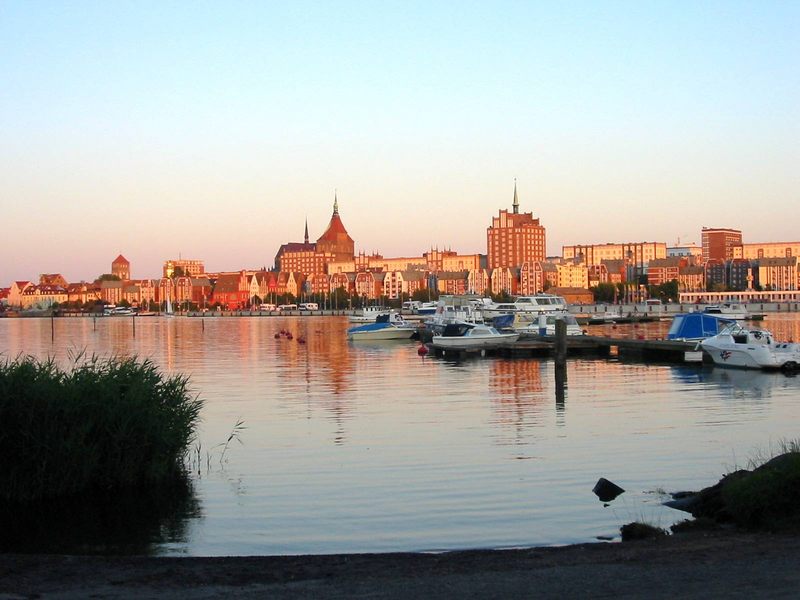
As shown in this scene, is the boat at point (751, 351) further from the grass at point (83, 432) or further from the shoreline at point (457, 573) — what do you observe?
the shoreline at point (457, 573)

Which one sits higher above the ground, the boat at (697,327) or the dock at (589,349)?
the boat at (697,327)

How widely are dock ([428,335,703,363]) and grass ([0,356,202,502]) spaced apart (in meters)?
40.1

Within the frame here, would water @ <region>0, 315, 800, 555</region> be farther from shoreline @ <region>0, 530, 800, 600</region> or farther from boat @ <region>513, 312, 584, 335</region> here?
boat @ <region>513, 312, 584, 335</region>

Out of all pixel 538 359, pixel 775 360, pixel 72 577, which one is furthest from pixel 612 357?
pixel 72 577

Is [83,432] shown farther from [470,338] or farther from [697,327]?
[697,327]

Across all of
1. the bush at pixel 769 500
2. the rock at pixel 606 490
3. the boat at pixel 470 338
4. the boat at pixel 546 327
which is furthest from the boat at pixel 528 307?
the bush at pixel 769 500

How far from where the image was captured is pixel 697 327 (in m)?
61.3

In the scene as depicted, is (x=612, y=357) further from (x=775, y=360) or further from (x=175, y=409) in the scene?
(x=175, y=409)

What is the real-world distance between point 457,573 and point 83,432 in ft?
30.4

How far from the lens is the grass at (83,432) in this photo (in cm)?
1833

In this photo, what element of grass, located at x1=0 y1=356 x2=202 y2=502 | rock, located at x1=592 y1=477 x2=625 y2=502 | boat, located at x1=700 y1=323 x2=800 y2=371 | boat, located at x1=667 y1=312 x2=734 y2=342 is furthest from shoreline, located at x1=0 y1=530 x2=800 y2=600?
boat, located at x1=667 y1=312 x2=734 y2=342

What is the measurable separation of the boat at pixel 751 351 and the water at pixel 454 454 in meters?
1.79

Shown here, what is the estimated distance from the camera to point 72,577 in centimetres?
1196

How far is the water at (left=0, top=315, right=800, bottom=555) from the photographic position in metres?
16.3
